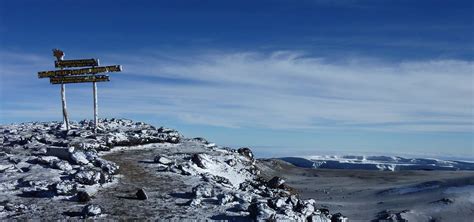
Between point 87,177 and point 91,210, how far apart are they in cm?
470

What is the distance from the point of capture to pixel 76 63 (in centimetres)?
3950

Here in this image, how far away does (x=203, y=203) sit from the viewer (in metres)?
22.7

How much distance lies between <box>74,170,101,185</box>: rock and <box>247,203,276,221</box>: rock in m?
9.11

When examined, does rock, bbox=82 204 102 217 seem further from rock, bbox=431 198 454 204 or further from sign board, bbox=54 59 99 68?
rock, bbox=431 198 454 204

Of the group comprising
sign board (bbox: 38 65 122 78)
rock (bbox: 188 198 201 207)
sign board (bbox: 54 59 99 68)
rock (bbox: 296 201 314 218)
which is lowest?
rock (bbox: 296 201 314 218)

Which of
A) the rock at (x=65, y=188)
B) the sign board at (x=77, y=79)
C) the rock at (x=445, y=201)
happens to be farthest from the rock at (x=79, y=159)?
the rock at (x=445, y=201)

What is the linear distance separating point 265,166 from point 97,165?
2403cm

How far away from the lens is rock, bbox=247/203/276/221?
20.5m

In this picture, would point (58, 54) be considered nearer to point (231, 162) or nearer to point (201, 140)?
point (201, 140)

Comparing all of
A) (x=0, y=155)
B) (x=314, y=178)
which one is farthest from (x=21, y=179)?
(x=314, y=178)

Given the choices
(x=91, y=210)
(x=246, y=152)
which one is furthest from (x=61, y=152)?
(x=246, y=152)

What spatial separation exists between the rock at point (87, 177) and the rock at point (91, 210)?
423cm

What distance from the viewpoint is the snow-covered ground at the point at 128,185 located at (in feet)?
69.4

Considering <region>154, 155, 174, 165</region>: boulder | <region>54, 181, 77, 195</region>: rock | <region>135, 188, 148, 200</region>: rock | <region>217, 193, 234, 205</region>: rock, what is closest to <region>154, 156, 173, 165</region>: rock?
<region>154, 155, 174, 165</region>: boulder
